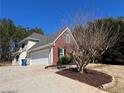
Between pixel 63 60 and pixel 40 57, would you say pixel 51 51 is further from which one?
pixel 40 57

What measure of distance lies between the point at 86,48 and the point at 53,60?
1118 cm

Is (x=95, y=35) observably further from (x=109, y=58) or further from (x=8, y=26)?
(x=8, y=26)

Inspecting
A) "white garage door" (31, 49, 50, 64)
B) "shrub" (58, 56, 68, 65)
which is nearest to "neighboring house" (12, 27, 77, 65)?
"white garage door" (31, 49, 50, 64)

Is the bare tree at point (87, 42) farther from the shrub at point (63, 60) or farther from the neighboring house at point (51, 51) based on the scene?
the shrub at point (63, 60)

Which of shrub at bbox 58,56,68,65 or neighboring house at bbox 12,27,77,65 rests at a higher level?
neighboring house at bbox 12,27,77,65

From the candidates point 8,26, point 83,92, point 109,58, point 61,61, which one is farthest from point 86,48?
point 8,26

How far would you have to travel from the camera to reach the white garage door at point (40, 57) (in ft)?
92.6

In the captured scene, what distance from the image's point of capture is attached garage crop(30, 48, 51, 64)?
28.0 metres

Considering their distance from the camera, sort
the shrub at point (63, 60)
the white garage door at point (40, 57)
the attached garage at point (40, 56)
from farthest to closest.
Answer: the white garage door at point (40, 57)
the attached garage at point (40, 56)
the shrub at point (63, 60)

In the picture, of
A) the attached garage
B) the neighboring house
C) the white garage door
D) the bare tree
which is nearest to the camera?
the bare tree

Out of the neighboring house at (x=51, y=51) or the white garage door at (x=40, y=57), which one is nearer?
the neighboring house at (x=51, y=51)

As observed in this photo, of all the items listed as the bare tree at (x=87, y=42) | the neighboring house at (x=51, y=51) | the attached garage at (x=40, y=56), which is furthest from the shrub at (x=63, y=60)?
the bare tree at (x=87, y=42)

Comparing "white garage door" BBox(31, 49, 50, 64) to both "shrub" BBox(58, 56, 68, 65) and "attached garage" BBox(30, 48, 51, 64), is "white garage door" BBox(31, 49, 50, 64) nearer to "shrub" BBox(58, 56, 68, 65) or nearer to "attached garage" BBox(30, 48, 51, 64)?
"attached garage" BBox(30, 48, 51, 64)

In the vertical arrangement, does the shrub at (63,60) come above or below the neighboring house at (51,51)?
below
